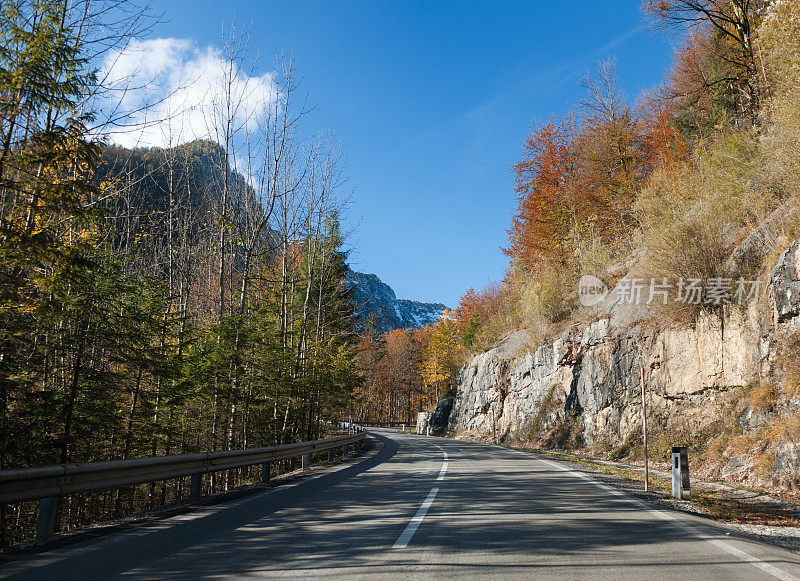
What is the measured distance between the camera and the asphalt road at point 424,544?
379 centimetres

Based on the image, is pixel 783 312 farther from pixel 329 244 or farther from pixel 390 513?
pixel 329 244

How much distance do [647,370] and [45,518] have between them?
17792mm

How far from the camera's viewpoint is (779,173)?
40.1 ft

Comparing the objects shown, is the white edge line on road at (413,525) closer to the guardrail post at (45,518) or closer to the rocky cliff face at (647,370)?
the guardrail post at (45,518)

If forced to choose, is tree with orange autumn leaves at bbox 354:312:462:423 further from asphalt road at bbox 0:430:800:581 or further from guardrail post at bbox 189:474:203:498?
asphalt road at bbox 0:430:800:581

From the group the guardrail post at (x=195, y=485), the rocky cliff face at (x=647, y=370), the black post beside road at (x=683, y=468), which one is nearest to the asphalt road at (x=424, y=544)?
the guardrail post at (x=195, y=485)

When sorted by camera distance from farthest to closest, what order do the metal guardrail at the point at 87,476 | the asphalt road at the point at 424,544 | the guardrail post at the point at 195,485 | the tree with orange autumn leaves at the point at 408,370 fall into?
1. the tree with orange autumn leaves at the point at 408,370
2. the guardrail post at the point at 195,485
3. the metal guardrail at the point at 87,476
4. the asphalt road at the point at 424,544

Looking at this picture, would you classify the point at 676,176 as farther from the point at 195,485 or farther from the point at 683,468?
the point at 195,485

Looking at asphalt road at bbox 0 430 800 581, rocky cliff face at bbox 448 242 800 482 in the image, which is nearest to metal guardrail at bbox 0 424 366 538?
asphalt road at bbox 0 430 800 581

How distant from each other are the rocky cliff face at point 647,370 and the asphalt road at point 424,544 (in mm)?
5502

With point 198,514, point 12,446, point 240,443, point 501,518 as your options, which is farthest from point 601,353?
point 12,446

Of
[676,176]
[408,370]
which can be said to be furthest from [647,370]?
[408,370]

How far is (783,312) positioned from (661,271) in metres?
4.80

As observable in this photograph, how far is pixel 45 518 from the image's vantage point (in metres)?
4.90
